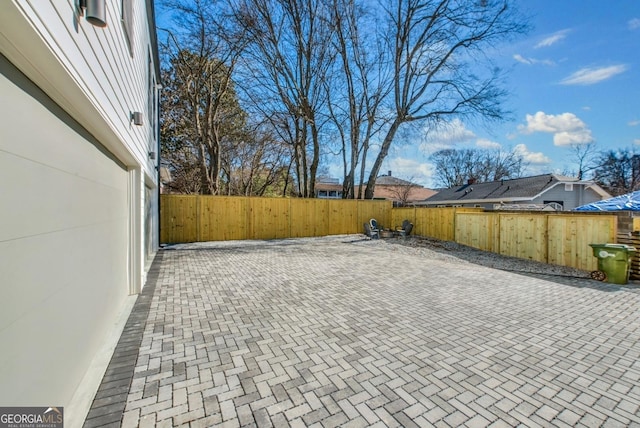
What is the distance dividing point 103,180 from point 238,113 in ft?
49.4

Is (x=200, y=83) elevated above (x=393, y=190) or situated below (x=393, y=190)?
above

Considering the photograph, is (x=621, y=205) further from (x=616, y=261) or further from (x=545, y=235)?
(x=616, y=261)

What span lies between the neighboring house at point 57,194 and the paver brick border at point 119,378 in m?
0.08

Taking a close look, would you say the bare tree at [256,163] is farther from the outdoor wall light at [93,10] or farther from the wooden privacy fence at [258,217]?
the outdoor wall light at [93,10]

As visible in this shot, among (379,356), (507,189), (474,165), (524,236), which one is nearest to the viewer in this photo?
(379,356)

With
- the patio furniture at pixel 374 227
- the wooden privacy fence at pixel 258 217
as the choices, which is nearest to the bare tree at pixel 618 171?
the patio furniture at pixel 374 227

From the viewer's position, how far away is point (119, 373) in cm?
247

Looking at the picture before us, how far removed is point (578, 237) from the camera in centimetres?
729

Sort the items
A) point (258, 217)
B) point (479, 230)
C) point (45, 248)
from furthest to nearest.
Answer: point (258, 217) < point (479, 230) < point (45, 248)

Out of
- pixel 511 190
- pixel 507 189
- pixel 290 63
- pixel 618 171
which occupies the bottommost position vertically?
pixel 511 190

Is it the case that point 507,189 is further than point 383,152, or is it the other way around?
point 507,189

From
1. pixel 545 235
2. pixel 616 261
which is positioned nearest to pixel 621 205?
pixel 545 235

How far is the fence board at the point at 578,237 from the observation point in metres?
6.78

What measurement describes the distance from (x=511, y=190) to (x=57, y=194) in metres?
24.8
